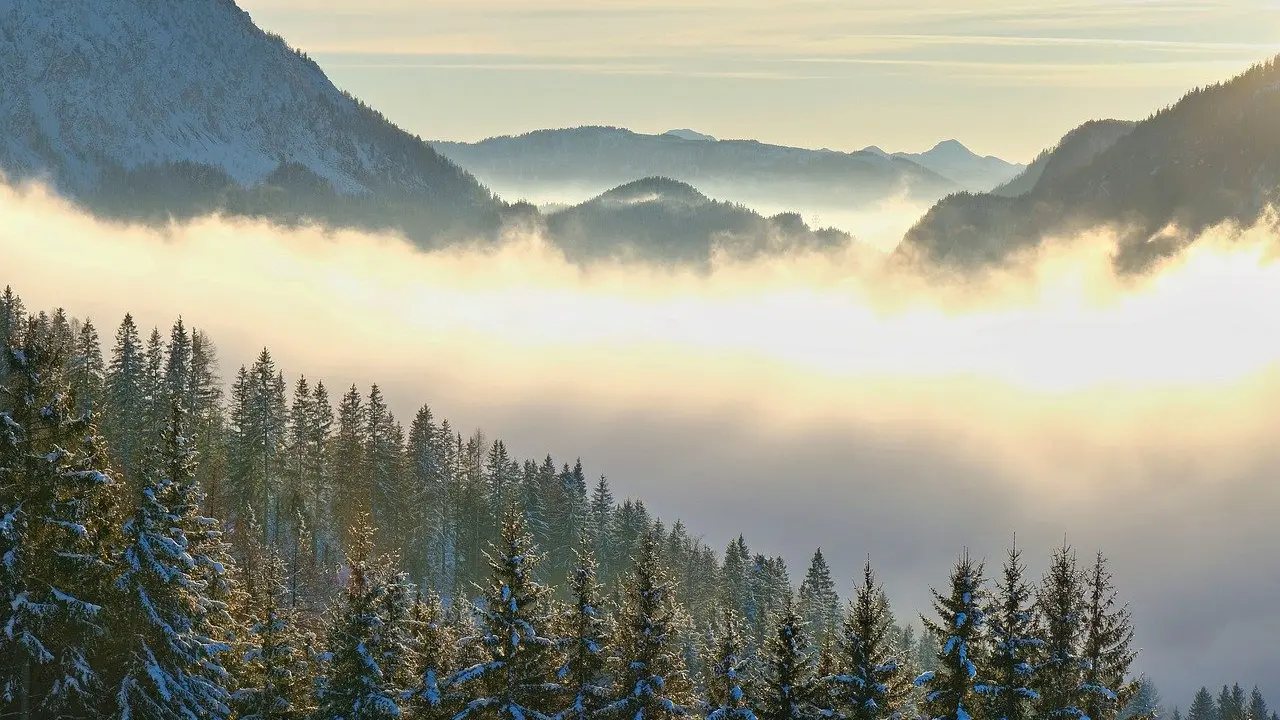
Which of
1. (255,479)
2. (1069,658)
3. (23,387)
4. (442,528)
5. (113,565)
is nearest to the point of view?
(23,387)

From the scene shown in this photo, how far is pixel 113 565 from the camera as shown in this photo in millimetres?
29047

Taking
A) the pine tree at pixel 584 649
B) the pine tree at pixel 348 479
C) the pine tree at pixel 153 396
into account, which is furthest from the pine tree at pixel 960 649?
the pine tree at pixel 153 396

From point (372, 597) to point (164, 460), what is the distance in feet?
23.8

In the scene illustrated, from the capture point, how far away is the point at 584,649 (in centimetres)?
3353

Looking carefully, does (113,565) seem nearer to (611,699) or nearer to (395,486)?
(611,699)

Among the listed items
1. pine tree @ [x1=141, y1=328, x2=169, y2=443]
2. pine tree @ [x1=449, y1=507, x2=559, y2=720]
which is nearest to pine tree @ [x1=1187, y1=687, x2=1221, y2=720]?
pine tree @ [x1=141, y1=328, x2=169, y2=443]

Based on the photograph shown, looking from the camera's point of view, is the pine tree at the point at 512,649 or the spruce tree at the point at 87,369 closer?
the pine tree at the point at 512,649

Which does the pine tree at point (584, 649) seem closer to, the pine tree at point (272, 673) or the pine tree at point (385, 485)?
the pine tree at point (272, 673)

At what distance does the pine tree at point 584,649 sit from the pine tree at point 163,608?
1028cm

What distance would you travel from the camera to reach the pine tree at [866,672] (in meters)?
29.9

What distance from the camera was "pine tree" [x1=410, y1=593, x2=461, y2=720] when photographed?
3344 centimetres

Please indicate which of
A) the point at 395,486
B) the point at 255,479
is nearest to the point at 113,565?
the point at 255,479

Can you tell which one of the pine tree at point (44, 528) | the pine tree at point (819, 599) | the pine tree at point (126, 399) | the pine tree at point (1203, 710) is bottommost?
the pine tree at point (1203, 710)

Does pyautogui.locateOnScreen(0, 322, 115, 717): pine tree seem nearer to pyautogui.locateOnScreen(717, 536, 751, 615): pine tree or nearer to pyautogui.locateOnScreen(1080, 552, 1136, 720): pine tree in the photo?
pyautogui.locateOnScreen(1080, 552, 1136, 720): pine tree
